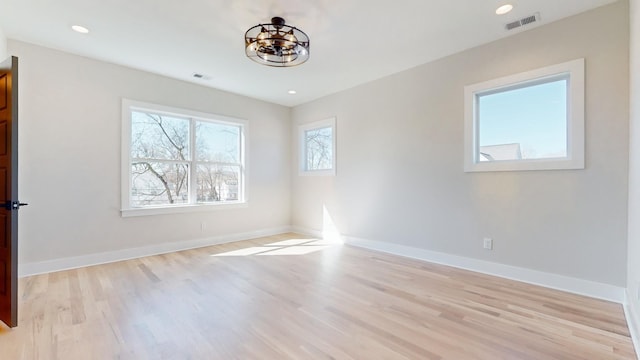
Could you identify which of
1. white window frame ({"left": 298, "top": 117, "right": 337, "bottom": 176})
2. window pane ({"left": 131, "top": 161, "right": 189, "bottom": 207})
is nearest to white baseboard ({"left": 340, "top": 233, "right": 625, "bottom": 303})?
white window frame ({"left": 298, "top": 117, "right": 337, "bottom": 176})

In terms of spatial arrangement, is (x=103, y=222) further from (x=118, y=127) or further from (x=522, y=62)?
(x=522, y=62)

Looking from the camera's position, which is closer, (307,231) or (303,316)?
(303,316)

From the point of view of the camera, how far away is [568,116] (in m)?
2.79

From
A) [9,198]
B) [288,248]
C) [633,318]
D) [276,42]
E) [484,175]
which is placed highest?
[276,42]

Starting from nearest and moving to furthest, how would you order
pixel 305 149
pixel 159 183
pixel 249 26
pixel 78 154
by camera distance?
pixel 249 26, pixel 78 154, pixel 159 183, pixel 305 149

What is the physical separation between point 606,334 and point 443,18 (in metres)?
2.88

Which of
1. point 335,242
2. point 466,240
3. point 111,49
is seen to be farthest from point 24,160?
point 466,240

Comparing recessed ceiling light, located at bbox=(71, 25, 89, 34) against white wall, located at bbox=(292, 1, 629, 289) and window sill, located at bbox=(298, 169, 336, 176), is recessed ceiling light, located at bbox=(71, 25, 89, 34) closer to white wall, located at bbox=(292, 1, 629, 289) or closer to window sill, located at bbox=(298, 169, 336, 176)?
white wall, located at bbox=(292, 1, 629, 289)

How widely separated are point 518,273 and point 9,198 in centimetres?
457

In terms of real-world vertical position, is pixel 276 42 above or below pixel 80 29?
below

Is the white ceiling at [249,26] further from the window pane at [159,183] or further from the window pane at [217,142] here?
the window pane at [159,183]

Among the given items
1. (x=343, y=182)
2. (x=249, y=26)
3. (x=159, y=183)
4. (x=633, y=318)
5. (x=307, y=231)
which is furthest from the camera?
(x=307, y=231)

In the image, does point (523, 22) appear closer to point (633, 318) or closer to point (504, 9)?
point (504, 9)

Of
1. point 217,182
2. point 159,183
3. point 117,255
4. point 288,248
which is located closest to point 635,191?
point 288,248
